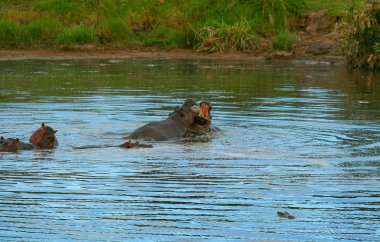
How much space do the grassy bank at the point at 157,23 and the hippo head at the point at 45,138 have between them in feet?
45.0

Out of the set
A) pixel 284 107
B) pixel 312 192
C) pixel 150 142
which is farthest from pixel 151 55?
pixel 312 192

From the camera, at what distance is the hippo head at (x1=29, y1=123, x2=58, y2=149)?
11305 mm

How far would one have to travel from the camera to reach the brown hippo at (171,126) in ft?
39.8

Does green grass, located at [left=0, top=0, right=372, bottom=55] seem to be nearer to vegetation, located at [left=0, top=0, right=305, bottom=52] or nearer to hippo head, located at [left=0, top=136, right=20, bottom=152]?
vegetation, located at [left=0, top=0, right=305, bottom=52]

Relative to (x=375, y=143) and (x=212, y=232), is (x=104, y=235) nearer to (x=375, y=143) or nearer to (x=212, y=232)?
(x=212, y=232)

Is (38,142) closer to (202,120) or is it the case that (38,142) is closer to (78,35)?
(202,120)

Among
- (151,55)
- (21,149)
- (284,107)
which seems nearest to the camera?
(21,149)

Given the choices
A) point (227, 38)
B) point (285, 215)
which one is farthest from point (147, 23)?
point (285, 215)

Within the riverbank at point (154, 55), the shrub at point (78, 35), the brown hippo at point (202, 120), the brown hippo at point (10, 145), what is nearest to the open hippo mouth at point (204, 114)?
the brown hippo at point (202, 120)

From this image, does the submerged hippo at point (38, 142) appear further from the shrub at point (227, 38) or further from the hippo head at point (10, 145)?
the shrub at point (227, 38)

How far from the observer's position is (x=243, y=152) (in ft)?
37.1

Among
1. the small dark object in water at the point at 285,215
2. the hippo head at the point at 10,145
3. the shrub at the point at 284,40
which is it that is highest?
the shrub at the point at 284,40

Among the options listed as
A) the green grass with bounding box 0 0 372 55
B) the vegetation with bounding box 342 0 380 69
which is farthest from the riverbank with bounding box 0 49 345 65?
the vegetation with bounding box 342 0 380 69

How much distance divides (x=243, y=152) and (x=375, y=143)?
172cm
